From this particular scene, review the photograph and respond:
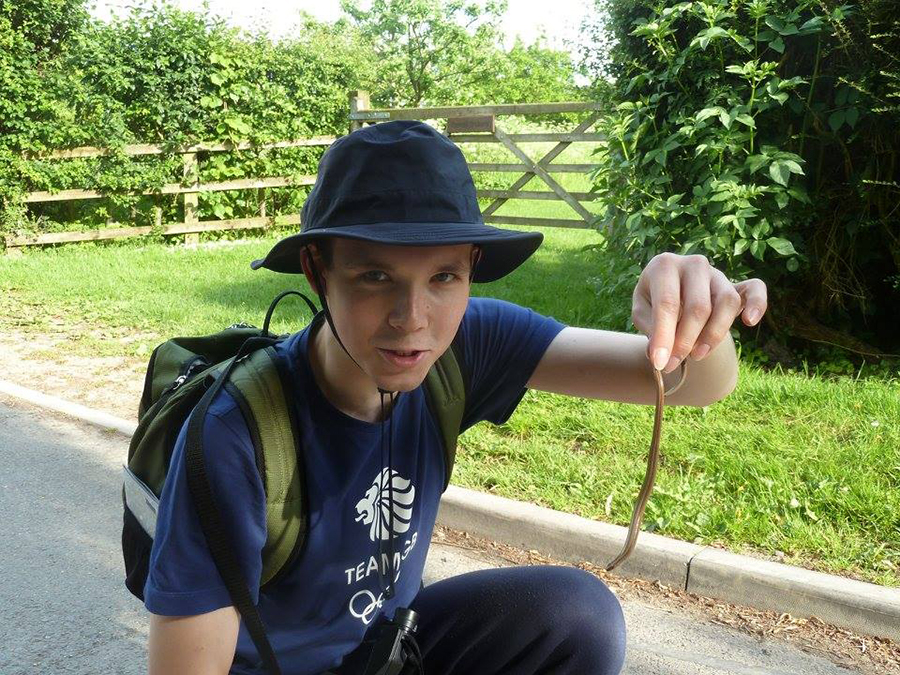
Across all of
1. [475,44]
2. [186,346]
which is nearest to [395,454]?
[186,346]

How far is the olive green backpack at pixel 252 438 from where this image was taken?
4.99ft

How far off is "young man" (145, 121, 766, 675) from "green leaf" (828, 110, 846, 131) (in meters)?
3.89

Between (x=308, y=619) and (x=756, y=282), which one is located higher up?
(x=756, y=282)

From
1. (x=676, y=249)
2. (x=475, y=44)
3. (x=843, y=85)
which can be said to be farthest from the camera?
(x=475, y=44)

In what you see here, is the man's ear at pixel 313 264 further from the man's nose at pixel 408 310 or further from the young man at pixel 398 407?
the man's nose at pixel 408 310

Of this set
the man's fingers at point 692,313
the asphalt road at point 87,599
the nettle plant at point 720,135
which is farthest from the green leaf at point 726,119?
the man's fingers at point 692,313

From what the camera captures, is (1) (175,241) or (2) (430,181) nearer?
(2) (430,181)

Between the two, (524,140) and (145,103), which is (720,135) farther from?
(145,103)

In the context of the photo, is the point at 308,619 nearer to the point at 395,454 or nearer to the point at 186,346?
the point at 395,454

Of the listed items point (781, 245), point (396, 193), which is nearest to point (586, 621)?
point (396, 193)

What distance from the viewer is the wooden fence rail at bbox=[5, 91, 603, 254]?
424 inches

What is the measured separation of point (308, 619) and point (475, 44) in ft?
119

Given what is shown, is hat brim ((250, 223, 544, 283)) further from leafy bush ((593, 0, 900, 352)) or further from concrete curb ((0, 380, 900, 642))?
leafy bush ((593, 0, 900, 352))

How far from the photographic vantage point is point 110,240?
1209 centimetres
